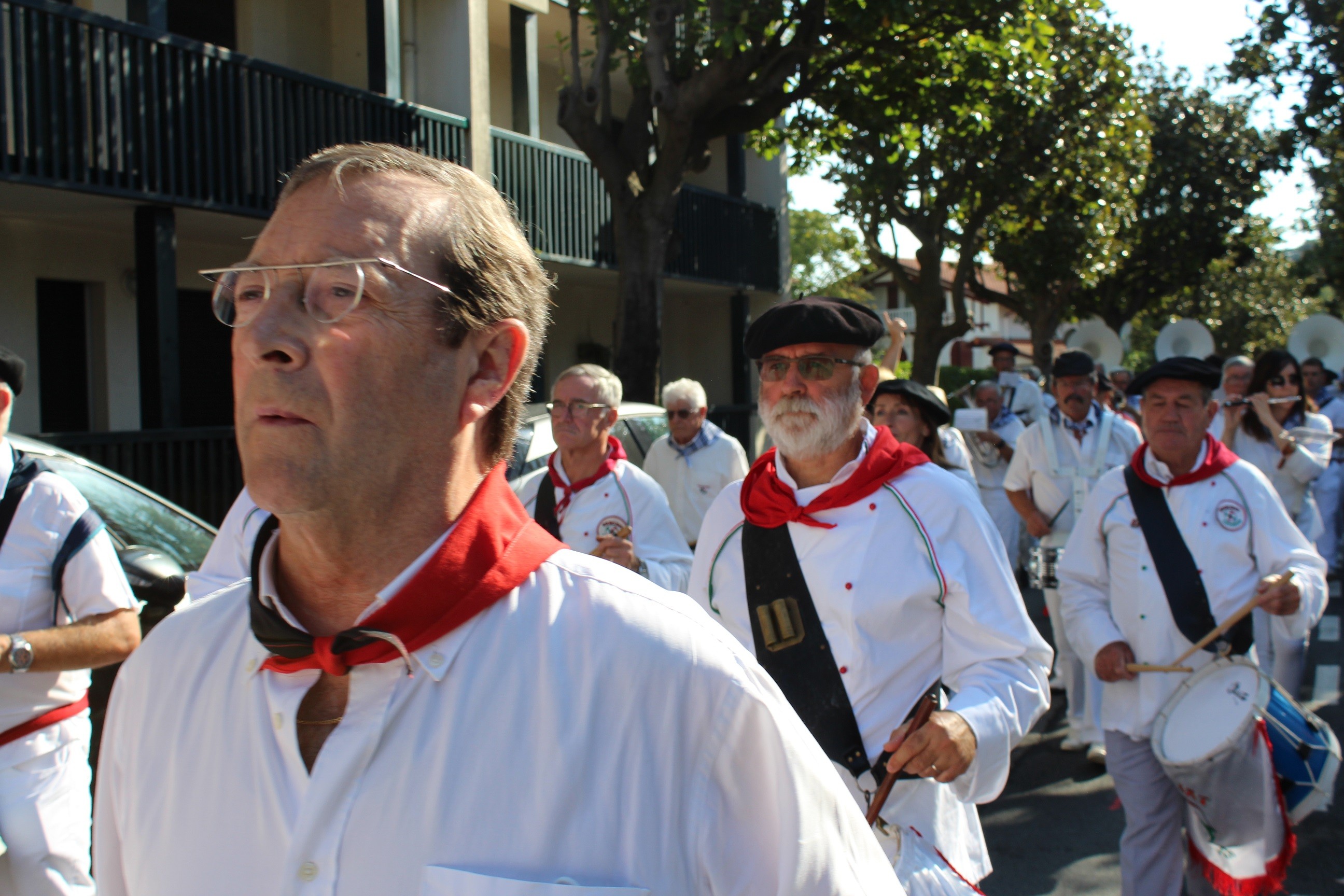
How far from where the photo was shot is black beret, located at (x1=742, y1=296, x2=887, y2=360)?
3.28 meters

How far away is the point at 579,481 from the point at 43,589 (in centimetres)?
228

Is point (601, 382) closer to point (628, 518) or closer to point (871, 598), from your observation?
point (628, 518)

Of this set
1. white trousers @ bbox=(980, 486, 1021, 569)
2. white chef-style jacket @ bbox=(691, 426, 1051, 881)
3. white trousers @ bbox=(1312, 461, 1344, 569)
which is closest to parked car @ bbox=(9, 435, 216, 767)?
white chef-style jacket @ bbox=(691, 426, 1051, 881)

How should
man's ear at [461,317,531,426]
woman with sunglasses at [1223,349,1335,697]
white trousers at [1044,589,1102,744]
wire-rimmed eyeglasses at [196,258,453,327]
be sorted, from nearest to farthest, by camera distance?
wire-rimmed eyeglasses at [196,258,453,327]
man's ear at [461,317,531,426]
white trousers at [1044,589,1102,744]
woman with sunglasses at [1223,349,1335,697]

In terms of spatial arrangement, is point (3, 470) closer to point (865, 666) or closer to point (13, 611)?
point (13, 611)

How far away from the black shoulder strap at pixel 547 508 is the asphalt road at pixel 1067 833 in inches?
91.6

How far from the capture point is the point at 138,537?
4379mm

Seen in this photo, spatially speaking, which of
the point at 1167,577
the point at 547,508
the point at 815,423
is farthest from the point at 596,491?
the point at 1167,577

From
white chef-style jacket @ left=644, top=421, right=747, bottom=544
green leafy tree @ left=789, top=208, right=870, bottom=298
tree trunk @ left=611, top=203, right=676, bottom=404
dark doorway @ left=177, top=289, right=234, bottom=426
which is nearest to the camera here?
white chef-style jacket @ left=644, top=421, right=747, bottom=544

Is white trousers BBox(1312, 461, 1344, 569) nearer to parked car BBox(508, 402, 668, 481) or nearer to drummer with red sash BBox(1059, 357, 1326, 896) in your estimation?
parked car BBox(508, 402, 668, 481)

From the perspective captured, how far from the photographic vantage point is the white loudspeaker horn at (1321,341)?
647 inches

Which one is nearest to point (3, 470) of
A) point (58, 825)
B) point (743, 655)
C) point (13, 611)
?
point (13, 611)

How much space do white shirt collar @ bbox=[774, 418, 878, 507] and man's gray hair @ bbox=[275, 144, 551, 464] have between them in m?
1.62

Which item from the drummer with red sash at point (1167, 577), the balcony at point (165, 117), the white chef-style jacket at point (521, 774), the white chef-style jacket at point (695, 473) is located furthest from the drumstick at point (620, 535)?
the balcony at point (165, 117)
